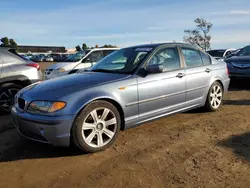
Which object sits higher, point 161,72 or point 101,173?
point 161,72

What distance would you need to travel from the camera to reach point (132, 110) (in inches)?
174

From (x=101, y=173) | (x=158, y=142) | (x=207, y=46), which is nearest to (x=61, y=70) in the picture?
(x=158, y=142)

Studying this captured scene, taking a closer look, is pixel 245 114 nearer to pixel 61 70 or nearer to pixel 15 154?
pixel 15 154

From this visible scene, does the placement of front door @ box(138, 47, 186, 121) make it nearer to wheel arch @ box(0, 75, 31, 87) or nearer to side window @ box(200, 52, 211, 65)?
side window @ box(200, 52, 211, 65)

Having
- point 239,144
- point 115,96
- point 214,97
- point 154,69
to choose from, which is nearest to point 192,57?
point 214,97

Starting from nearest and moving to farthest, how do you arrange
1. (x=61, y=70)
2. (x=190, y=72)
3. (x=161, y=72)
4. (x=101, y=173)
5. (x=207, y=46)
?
(x=101, y=173), (x=161, y=72), (x=190, y=72), (x=61, y=70), (x=207, y=46)

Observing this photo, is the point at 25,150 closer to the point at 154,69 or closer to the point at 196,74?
the point at 154,69

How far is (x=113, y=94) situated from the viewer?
165 inches

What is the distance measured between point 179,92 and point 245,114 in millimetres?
1712

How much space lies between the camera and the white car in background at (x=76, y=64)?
1069 centimetres

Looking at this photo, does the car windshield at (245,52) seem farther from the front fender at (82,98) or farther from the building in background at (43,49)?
the building in background at (43,49)

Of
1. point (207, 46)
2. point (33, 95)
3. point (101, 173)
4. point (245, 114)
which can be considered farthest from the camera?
point (207, 46)

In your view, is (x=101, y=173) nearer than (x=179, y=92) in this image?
Yes

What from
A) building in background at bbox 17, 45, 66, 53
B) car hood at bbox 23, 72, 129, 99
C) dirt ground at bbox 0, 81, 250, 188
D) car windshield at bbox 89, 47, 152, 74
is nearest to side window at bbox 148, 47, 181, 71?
car windshield at bbox 89, 47, 152, 74
